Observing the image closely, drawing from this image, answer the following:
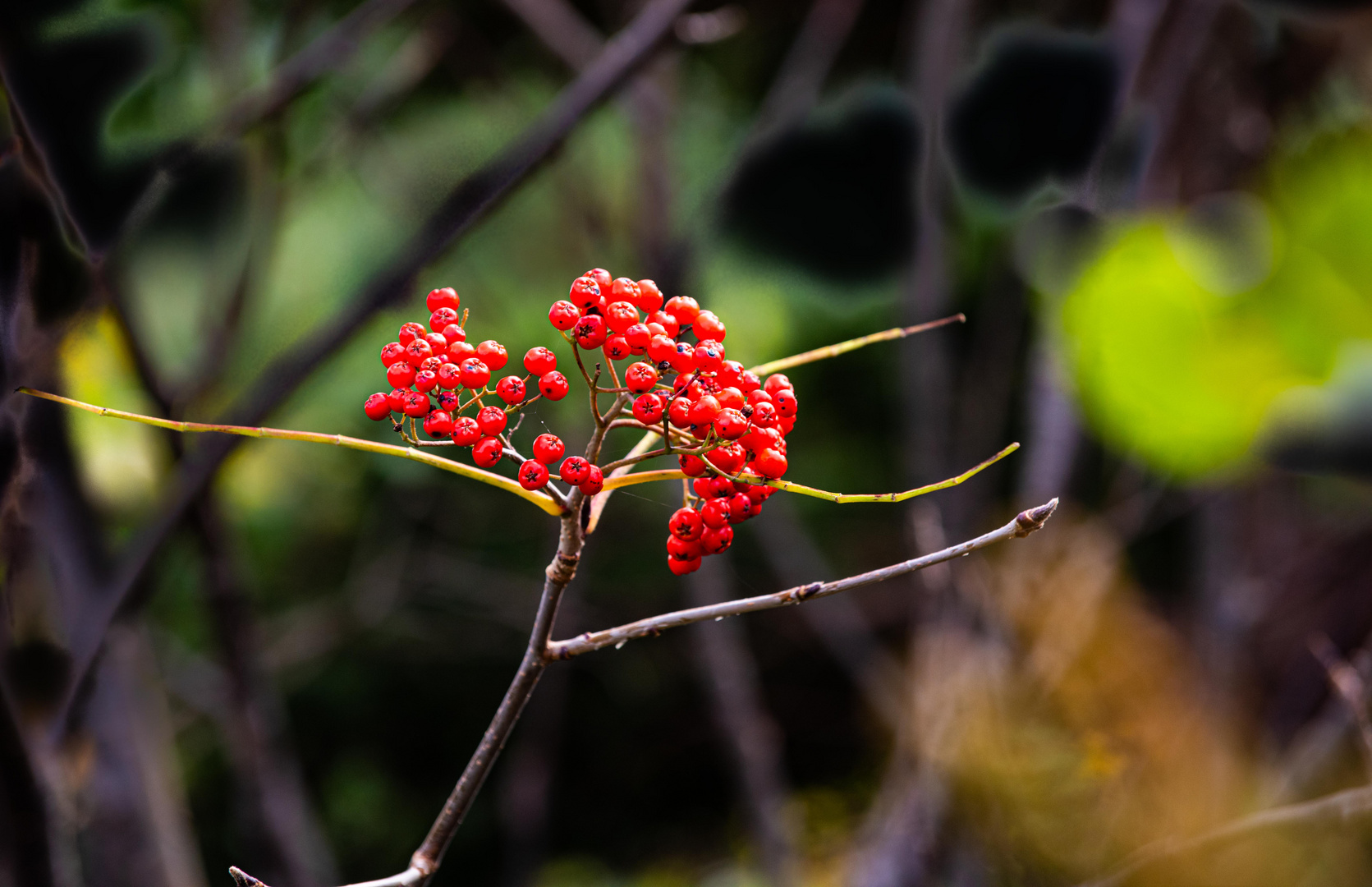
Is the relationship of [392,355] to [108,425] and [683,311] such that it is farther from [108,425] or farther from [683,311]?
[108,425]

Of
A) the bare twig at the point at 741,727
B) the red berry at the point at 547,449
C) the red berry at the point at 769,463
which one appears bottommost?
the bare twig at the point at 741,727

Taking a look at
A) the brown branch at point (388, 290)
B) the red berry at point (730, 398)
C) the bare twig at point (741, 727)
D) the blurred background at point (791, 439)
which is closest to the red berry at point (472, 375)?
the red berry at point (730, 398)

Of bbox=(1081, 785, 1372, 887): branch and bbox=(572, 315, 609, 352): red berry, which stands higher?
bbox=(572, 315, 609, 352): red berry

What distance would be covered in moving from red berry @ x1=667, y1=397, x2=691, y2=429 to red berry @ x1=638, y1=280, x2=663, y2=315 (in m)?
0.07

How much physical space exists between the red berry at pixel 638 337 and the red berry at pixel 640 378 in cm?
1

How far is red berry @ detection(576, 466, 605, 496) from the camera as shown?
341 millimetres

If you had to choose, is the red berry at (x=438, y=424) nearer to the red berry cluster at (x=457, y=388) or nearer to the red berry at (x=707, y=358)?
the red berry cluster at (x=457, y=388)

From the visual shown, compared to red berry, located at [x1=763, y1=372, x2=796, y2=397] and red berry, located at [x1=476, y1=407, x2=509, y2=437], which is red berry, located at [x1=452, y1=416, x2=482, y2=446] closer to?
red berry, located at [x1=476, y1=407, x2=509, y2=437]

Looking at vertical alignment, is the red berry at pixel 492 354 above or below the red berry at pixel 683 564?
above

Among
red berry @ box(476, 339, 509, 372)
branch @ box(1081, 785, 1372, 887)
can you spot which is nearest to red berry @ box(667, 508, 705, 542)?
red berry @ box(476, 339, 509, 372)

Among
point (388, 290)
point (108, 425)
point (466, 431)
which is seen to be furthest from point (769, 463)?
point (108, 425)

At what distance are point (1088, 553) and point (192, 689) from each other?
70.9 inches

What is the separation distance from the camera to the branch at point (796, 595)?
0.31 metres

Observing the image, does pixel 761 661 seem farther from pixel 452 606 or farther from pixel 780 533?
pixel 780 533
